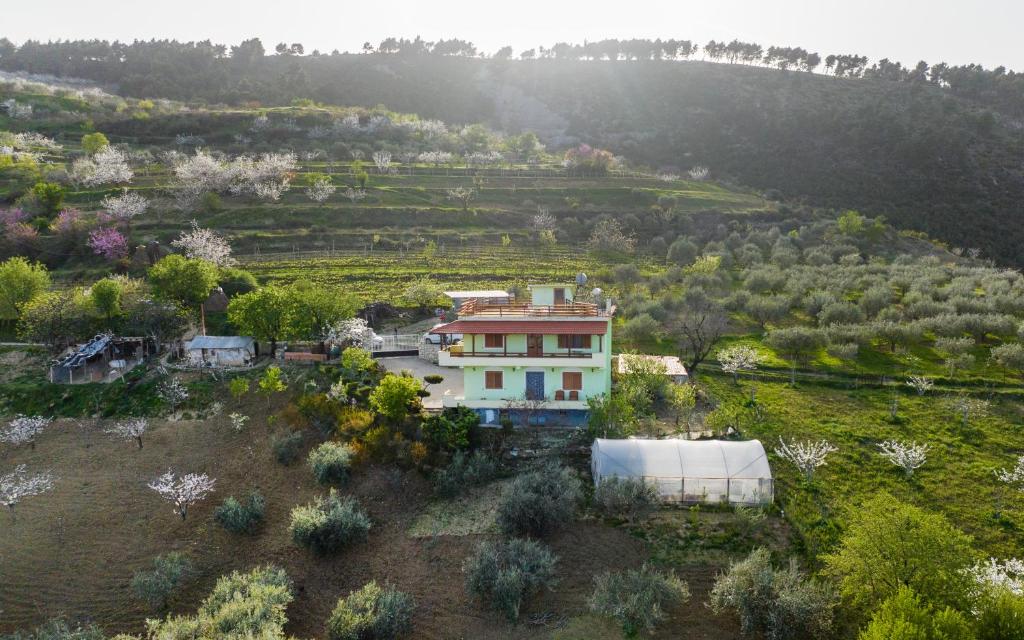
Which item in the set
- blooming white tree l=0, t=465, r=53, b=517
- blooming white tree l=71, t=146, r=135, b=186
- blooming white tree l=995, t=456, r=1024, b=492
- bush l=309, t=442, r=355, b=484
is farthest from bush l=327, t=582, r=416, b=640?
blooming white tree l=71, t=146, r=135, b=186

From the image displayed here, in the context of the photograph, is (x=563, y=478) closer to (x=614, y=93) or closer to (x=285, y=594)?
(x=285, y=594)

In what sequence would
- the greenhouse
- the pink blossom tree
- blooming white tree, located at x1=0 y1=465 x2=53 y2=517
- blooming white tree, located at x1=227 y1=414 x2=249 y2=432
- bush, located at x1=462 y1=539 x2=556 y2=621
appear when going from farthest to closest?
the pink blossom tree, blooming white tree, located at x1=227 y1=414 x2=249 y2=432, blooming white tree, located at x1=0 y1=465 x2=53 y2=517, the greenhouse, bush, located at x1=462 y1=539 x2=556 y2=621

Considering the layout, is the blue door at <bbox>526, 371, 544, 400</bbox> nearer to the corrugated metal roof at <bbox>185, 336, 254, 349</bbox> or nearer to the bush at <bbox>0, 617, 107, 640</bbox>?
the corrugated metal roof at <bbox>185, 336, 254, 349</bbox>

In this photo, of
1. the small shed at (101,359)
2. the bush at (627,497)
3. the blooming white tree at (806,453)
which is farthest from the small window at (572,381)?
the small shed at (101,359)

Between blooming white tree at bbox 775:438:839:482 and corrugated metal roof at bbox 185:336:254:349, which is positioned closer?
blooming white tree at bbox 775:438:839:482

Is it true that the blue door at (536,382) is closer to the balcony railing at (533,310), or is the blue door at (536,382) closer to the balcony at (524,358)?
the balcony at (524,358)

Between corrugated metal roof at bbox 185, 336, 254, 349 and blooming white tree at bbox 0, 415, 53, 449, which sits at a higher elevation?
corrugated metal roof at bbox 185, 336, 254, 349
